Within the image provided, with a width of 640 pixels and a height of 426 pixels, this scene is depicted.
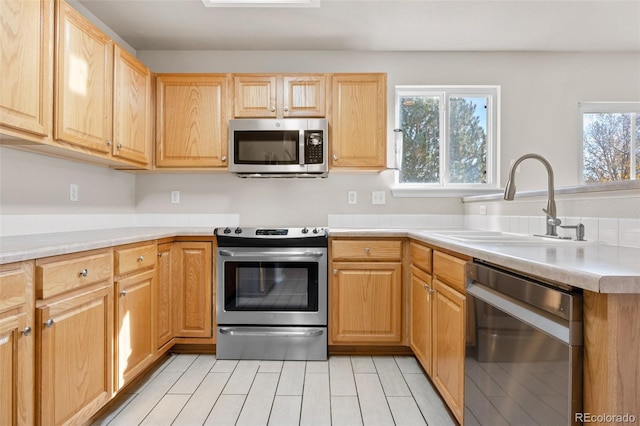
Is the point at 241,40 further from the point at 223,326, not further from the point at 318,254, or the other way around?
the point at 223,326

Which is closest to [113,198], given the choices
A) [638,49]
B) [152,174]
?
[152,174]

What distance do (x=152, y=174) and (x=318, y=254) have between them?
1696 millimetres

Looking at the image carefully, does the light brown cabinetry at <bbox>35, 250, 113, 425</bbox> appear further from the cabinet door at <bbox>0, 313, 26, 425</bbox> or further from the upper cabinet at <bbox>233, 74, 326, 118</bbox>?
the upper cabinet at <bbox>233, 74, 326, 118</bbox>

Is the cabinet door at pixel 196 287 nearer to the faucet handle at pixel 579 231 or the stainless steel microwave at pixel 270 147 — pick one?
the stainless steel microwave at pixel 270 147

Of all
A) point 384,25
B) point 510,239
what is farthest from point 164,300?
point 384,25

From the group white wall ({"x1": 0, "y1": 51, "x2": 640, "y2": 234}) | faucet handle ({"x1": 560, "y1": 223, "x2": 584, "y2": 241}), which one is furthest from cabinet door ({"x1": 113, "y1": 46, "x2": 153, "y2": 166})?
faucet handle ({"x1": 560, "y1": 223, "x2": 584, "y2": 241})

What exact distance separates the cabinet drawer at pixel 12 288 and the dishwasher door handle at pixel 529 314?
160 cm

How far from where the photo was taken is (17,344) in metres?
1.24

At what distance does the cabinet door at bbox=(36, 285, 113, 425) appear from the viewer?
1357mm

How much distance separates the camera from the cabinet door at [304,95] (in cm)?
282

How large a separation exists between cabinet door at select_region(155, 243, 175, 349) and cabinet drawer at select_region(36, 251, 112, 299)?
2.06ft

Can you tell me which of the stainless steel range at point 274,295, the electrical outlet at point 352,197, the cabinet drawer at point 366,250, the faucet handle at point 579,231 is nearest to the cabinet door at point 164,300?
the stainless steel range at point 274,295

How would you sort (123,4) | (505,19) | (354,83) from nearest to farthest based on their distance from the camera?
(123,4), (505,19), (354,83)

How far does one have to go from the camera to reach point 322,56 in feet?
10.4
